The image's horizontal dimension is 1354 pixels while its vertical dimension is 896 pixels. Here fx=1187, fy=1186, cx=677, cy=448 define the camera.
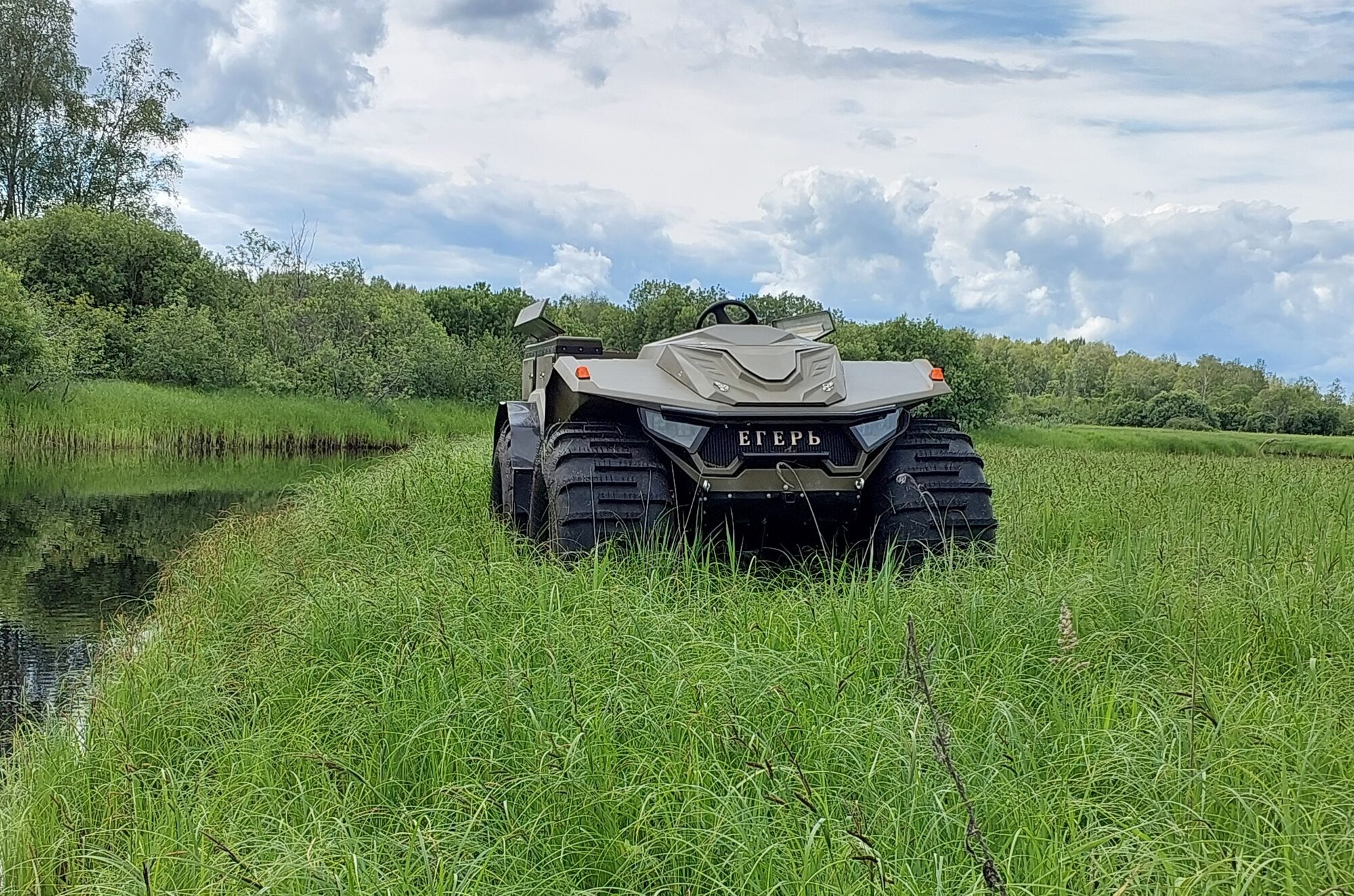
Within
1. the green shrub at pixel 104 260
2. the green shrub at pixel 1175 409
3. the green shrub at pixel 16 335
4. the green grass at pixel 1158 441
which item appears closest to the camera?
the green shrub at pixel 16 335

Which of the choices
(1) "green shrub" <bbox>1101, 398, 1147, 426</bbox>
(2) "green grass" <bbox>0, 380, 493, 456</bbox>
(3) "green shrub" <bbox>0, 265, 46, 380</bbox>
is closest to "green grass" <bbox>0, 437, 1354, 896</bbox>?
(2) "green grass" <bbox>0, 380, 493, 456</bbox>

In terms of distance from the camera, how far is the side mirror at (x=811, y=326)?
683cm

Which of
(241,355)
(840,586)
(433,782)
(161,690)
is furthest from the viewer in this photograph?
(241,355)

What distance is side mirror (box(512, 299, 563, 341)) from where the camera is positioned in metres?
8.48

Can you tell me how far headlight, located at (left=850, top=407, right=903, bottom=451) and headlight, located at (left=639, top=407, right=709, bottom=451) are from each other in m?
0.75

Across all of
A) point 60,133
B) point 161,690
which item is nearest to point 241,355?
point 60,133

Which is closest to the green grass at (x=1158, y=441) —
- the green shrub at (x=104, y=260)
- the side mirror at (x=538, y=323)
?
the side mirror at (x=538, y=323)

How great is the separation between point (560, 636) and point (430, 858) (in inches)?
56.5

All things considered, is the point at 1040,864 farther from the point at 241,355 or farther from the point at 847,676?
the point at 241,355

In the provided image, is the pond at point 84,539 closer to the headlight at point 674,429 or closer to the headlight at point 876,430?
the headlight at point 674,429

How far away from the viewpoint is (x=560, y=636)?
4.10 metres

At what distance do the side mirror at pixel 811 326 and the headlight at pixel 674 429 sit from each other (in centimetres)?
144

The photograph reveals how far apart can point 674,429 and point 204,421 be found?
850 inches

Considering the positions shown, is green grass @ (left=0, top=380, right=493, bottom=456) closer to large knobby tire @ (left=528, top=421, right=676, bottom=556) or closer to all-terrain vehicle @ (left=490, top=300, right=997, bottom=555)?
all-terrain vehicle @ (left=490, top=300, right=997, bottom=555)
